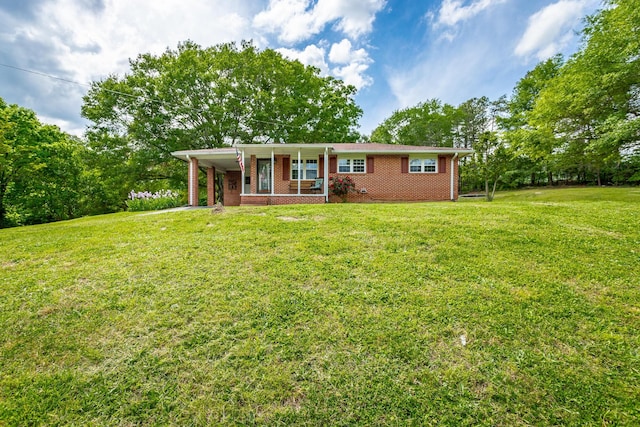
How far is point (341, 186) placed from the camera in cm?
1240

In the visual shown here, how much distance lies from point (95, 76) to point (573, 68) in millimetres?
27746

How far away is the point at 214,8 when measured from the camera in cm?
896

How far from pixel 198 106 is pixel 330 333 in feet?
68.8

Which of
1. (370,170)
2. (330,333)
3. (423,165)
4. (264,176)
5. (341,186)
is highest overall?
(423,165)

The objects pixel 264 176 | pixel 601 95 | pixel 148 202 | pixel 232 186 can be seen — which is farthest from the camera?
pixel 232 186

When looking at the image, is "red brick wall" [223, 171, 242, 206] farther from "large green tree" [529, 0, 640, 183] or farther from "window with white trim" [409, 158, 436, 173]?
"large green tree" [529, 0, 640, 183]


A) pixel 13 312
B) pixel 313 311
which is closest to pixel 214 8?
pixel 13 312

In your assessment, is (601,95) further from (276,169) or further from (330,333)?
(330,333)

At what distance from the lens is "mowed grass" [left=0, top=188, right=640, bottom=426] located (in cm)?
178

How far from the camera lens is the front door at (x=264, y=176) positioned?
45.3 ft

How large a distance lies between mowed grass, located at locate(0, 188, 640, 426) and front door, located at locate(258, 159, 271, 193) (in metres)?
9.62

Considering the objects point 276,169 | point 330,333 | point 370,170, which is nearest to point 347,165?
point 370,170

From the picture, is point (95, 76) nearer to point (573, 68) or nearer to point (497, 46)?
point (497, 46)

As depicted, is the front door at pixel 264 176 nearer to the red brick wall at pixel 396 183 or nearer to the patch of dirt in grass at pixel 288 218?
the red brick wall at pixel 396 183
